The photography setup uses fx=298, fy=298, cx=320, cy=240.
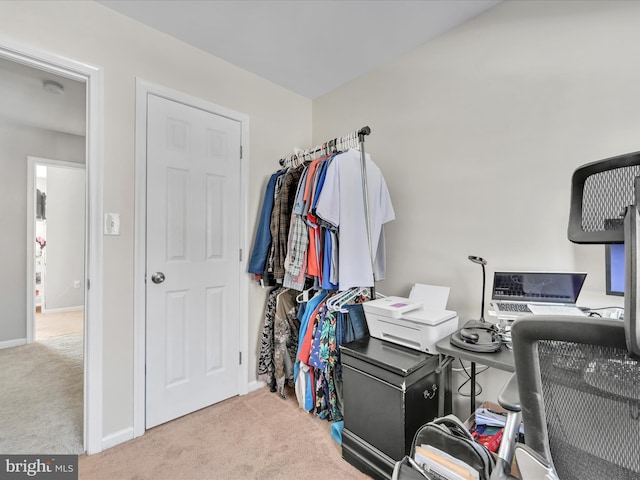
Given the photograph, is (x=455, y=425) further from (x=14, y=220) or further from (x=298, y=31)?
(x=14, y=220)

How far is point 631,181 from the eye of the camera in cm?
55

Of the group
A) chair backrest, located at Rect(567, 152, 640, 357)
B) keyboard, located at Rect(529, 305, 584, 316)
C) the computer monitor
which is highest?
chair backrest, located at Rect(567, 152, 640, 357)

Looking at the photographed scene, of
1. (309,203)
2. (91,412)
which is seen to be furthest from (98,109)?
(91,412)

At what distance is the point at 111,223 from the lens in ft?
5.65

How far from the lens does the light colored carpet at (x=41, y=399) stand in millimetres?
1717

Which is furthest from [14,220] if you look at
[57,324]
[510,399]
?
[510,399]

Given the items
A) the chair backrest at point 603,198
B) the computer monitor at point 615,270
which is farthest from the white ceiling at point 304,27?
the chair backrest at point 603,198

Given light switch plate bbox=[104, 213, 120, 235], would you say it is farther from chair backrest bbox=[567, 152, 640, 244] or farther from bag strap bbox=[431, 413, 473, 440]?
chair backrest bbox=[567, 152, 640, 244]

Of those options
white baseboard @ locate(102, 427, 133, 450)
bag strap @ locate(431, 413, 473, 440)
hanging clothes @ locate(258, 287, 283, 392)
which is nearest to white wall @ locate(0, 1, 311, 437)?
white baseboard @ locate(102, 427, 133, 450)

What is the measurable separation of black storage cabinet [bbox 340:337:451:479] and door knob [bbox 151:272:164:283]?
4.00ft

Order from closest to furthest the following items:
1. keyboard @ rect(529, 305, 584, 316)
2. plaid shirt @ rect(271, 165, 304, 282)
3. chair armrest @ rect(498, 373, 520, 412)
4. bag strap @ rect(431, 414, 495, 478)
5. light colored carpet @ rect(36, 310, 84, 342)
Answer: chair armrest @ rect(498, 373, 520, 412)
bag strap @ rect(431, 414, 495, 478)
keyboard @ rect(529, 305, 584, 316)
plaid shirt @ rect(271, 165, 304, 282)
light colored carpet @ rect(36, 310, 84, 342)

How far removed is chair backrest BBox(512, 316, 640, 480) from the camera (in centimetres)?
52

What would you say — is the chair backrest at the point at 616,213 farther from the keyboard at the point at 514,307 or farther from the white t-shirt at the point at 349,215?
the white t-shirt at the point at 349,215

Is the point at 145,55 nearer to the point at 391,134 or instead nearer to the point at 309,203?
the point at 309,203
